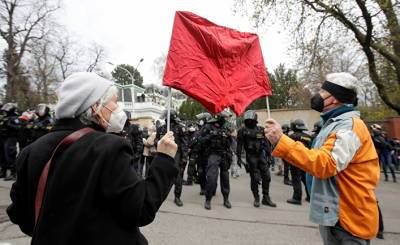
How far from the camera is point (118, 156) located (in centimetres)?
170

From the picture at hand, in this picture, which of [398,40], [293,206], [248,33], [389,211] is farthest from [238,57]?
[398,40]

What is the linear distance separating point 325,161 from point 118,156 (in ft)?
4.98

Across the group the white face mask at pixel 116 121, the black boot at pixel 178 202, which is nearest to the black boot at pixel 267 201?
the black boot at pixel 178 202

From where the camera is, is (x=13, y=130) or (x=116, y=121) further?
(x=13, y=130)

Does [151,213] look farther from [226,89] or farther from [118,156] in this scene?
[226,89]

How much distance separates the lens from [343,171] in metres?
2.69

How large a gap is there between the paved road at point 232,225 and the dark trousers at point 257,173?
0.45m

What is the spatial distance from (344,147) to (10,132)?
1008 centimetres

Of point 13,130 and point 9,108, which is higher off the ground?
point 9,108

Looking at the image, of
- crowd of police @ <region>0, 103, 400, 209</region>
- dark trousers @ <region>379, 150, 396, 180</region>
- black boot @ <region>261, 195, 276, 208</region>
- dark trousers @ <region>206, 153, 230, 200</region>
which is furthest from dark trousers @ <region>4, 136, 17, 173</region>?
dark trousers @ <region>379, 150, 396, 180</region>

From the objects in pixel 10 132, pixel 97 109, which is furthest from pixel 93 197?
pixel 10 132

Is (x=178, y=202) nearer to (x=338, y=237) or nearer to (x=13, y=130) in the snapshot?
(x=338, y=237)

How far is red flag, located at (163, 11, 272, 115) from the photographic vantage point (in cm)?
355

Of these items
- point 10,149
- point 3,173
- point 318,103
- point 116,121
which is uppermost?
point 318,103
